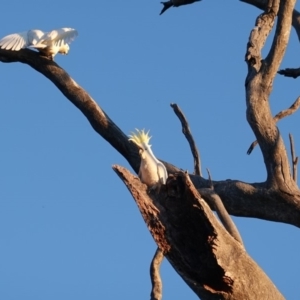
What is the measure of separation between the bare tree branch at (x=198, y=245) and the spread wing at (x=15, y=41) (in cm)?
267

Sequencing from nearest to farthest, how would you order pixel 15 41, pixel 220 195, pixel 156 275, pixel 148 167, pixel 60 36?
1. pixel 148 167
2. pixel 156 275
3. pixel 220 195
4. pixel 15 41
5. pixel 60 36

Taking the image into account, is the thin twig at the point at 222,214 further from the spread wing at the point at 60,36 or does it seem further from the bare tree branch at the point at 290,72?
the spread wing at the point at 60,36

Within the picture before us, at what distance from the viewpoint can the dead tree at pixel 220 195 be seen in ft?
11.6

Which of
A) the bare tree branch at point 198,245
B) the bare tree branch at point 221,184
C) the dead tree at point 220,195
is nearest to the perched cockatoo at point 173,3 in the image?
the dead tree at point 220,195

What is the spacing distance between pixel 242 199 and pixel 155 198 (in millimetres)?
1330

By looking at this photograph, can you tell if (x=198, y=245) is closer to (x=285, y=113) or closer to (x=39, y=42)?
(x=285, y=113)

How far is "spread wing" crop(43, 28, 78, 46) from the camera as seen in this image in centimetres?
642

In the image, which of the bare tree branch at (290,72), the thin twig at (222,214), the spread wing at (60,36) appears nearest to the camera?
the thin twig at (222,214)

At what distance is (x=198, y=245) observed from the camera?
141 inches

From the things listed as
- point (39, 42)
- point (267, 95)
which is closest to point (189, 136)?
point (267, 95)

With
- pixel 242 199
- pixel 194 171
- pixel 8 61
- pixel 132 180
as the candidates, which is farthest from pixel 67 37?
pixel 132 180

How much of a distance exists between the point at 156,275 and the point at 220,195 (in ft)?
2.05

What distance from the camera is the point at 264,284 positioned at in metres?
3.63

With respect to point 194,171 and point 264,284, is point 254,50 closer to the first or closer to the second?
point 194,171
